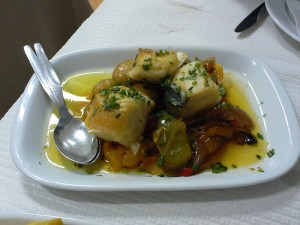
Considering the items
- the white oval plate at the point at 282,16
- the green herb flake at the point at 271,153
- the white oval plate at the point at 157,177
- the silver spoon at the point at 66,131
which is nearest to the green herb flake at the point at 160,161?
the white oval plate at the point at 157,177

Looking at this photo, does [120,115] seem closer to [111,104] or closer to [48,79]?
[111,104]

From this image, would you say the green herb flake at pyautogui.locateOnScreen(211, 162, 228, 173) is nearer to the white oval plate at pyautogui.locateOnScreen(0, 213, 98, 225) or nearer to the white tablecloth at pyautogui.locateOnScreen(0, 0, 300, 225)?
the white tablecloth at pyautogui.locateOnScreen(0, 0, 300, 225)

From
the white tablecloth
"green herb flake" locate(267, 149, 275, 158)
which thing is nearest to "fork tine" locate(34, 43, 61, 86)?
the white tablecloth

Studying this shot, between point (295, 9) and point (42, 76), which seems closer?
point (42, 76)

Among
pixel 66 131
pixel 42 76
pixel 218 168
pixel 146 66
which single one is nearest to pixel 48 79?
pixel 42 76

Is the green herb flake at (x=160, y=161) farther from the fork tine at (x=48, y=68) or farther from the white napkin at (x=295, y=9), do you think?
the white napkin at (x=295, y=9)

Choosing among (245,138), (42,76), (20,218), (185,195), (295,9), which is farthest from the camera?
(295,9)

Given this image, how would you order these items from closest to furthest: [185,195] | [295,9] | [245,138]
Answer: [185,195]
[245,138]
[295,9]
